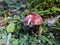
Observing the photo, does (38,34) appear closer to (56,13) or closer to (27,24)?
(27,24)

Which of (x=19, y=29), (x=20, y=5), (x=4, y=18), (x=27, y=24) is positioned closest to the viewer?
(x=27, y=24)

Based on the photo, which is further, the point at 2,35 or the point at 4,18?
the point at 4,18

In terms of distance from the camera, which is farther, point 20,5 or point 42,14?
point 20,5

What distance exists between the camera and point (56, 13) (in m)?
2.39

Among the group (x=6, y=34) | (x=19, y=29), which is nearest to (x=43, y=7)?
(x=19, y=29)

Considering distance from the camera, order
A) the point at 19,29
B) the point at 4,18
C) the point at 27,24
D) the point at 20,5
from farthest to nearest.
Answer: the point at 20,5 → the point at 4,18 → the point at 19,29 → the point at 27,24

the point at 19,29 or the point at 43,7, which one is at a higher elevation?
the point at 43,7

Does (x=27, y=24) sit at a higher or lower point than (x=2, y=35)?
higher

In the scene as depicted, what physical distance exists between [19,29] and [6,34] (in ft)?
0.57

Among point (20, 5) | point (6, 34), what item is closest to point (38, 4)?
point (20, 5)

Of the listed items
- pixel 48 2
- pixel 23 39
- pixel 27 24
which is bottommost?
pixel 23 39

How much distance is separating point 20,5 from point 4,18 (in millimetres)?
349

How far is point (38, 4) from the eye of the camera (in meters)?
2.50

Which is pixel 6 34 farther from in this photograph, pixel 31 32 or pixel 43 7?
pixel 43 7
